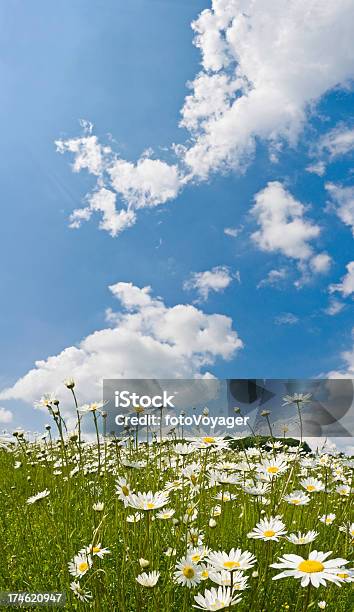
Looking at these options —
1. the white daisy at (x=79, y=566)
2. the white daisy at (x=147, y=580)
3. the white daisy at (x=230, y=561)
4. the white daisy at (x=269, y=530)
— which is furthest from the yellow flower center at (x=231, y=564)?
the white daisy at (x=79, y=566)

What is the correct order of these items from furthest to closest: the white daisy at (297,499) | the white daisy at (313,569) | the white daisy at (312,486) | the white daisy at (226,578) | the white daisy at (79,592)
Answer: the white daisy at (312,486) → the white daisy at (297,499) → the white daisy at (79,592) → the white daisy at (226,578) → the white daisy at (313,569)

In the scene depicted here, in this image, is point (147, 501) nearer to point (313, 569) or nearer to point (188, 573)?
point (188, 573)

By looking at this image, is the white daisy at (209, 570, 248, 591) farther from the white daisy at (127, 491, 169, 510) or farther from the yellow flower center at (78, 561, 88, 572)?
the yellow flower center at (78, 561, 88, 572)

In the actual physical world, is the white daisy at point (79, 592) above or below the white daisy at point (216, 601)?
below

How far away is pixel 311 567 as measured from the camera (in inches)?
68.2

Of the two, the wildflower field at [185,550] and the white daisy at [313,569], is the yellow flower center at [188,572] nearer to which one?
the wildflower field at [185,550]

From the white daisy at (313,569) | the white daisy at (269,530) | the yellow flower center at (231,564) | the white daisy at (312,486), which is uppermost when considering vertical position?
the white daisy at (312,486)

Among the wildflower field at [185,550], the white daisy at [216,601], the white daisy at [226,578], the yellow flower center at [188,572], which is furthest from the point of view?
A: the yellow flower center at [188,572]

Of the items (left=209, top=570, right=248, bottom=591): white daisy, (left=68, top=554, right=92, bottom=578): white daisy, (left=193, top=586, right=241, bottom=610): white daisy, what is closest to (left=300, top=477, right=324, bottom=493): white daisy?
(left=209, top=570, right=248, bottom=591): white daisy

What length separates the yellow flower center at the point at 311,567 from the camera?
1.71 meters

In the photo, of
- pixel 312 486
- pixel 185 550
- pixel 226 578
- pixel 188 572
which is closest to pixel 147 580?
pixel 188 572

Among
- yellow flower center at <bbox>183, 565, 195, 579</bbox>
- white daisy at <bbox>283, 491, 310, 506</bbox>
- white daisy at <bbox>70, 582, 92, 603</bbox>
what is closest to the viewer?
yellow flower center at <bbox>183, 565, 195, 579</bbox>

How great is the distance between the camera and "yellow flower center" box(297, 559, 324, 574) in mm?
1713

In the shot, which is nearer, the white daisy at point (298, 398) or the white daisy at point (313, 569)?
the white daisy at point (313, 569)
